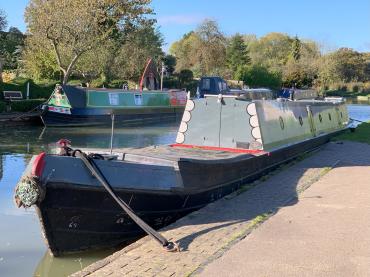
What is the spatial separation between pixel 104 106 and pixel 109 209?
21.0 meters

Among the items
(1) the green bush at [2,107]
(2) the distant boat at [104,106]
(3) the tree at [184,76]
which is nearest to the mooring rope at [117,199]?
(2) the distant boat at [104,106]

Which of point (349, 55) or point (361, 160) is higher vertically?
point (349, 55)

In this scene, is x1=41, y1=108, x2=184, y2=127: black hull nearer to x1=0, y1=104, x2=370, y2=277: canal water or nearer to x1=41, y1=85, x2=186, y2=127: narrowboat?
x1=41, y1=85, x2=186, y2=127: narrowboat

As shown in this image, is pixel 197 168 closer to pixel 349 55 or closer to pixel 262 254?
pixel 262 254

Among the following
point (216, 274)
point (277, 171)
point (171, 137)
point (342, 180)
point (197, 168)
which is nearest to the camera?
point (216, 274)

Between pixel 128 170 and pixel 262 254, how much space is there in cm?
194

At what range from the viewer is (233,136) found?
373 inches

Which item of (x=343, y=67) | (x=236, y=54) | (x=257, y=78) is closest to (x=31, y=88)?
(x=257, y=78)

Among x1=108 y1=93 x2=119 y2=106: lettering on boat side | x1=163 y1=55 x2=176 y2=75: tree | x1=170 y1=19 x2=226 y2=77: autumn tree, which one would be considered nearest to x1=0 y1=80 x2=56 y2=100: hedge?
x1=108 y1=93 x2=119 y2=106: lettering on boat side

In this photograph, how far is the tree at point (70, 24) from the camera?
30750 millimetres

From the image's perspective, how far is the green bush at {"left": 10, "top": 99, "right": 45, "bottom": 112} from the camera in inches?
1034

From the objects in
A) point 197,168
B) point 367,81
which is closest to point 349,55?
point 367,81

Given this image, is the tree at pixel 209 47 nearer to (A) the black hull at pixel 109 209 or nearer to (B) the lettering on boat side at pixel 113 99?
(B) the lettering on boat side at pixel 113 99

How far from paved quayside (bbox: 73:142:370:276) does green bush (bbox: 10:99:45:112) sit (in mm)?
19863
